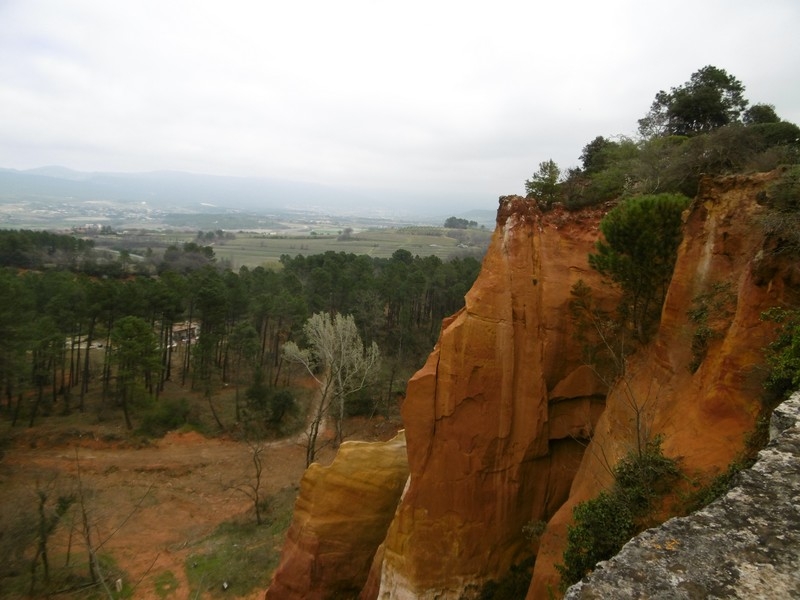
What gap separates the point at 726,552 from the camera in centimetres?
441

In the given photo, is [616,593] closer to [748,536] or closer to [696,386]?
[748,536]

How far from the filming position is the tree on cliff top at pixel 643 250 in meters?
10.9

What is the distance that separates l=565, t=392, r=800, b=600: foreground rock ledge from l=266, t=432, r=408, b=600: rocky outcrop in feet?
39.1

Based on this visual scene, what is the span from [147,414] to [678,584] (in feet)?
116

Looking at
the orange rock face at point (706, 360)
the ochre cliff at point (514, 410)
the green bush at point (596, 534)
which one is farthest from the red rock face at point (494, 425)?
the green bush at point (596, 534)

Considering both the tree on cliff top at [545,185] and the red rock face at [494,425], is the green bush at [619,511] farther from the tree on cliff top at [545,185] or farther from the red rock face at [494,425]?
the tree on cliff top at [545,185]

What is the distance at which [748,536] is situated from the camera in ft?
14.8

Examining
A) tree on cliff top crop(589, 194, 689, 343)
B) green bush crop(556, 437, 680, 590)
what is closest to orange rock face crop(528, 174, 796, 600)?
green bush crop(556, 437, 680, 590)

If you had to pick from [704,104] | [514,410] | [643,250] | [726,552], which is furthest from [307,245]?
[726,552]

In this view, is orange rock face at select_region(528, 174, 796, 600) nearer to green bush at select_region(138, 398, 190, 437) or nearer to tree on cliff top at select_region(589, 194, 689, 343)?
tree on cliff top at select_region(589, 194, 689, 343)

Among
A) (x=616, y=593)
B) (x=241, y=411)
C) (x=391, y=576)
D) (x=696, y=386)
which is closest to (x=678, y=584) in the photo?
(x=616, y=593)

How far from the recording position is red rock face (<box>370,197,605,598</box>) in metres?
12.2

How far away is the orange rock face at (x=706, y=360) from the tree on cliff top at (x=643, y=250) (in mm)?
842

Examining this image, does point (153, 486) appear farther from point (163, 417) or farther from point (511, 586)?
point (511, 586)
